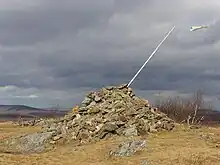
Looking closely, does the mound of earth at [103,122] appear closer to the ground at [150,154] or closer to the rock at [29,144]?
the rock at [29,144]

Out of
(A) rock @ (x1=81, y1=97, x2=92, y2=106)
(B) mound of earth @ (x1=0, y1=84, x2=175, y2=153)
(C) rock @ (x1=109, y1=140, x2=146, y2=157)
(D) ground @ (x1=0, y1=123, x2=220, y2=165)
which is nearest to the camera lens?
(D) ground @ (x1=0, y1=123, x2=220, y2=165)

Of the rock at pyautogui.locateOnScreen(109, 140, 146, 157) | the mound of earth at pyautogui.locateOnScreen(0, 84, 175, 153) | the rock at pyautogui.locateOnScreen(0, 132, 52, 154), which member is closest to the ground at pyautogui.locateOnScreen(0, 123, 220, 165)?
the rock at pyautogui.locateOnScreen(109, 140, 146, 157)

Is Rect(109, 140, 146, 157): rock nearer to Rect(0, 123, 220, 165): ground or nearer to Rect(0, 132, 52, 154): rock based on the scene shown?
Rect(0, 123, 220, 165): ground

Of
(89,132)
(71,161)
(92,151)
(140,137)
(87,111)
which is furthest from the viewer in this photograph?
(87,111)

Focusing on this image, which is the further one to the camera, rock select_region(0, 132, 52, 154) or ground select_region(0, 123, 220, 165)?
rock select_region(0, 132, 52, 154)

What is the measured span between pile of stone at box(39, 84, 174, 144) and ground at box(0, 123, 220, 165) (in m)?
1.35

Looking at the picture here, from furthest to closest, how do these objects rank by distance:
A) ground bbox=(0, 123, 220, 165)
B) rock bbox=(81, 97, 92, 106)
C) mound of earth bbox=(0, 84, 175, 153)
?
rock bbox=(81, 97, 92, 106), mound of earth bbox=(0, 84, 175, 153), ground bbox=(0, 123, 220, 165)

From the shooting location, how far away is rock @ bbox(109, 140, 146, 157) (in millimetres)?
24744

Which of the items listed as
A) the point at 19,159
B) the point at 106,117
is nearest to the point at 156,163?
the point at 19,159

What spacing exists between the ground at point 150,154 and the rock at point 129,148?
1.19ft

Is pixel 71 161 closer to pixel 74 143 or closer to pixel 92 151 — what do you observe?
pixel 92 151

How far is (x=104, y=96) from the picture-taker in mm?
34625

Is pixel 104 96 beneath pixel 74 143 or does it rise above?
above

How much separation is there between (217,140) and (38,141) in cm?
1191
